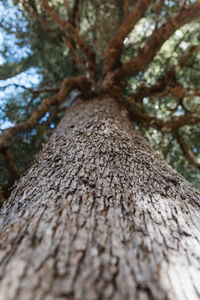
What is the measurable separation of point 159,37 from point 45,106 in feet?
8.83

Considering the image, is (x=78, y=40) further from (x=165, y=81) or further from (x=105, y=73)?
(x=165, y=81)

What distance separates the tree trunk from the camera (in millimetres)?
652

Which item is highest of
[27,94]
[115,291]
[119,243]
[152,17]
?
[152,17]

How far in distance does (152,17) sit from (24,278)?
289 inches

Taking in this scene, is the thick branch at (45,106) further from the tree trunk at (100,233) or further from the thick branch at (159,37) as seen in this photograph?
the tree trunk at (100,233)

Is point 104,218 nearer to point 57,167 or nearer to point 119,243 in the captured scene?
point 119,243

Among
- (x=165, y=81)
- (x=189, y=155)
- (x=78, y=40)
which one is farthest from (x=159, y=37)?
(x=189, y=155)

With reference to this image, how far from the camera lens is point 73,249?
30.5 inches

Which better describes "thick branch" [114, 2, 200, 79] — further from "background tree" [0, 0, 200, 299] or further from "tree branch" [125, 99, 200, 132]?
"background tree" [0, 0, 200, 299]

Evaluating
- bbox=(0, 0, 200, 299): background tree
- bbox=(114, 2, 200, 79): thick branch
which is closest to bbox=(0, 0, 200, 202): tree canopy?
bbox=(114, 2, 200, 79): thick branch

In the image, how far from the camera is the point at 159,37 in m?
3.59

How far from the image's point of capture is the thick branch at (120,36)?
3809 mm

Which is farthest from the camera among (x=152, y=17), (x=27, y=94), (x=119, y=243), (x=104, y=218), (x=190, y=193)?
(x=152, y=17)

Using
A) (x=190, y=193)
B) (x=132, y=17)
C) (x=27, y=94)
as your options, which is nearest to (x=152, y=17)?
(x=132, y=17)
